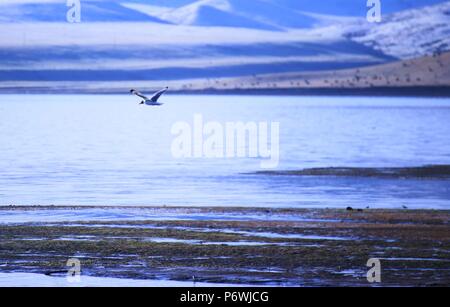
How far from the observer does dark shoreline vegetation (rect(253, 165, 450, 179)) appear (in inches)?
1222

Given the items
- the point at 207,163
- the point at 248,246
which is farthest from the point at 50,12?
the point at 248,246

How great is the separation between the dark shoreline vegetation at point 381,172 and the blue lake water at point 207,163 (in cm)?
74

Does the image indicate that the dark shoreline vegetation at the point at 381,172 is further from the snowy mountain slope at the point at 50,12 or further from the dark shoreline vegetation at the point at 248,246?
the snowy mountain slope at the point at 50,12

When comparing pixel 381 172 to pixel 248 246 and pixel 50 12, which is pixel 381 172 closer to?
pixel 248 246

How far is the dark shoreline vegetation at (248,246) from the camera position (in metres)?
16.7

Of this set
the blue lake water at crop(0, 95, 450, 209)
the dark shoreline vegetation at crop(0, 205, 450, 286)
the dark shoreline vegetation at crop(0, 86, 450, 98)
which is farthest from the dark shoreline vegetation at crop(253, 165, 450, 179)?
the dark shoreline vegetation at crop(0, 86, 450, 98)

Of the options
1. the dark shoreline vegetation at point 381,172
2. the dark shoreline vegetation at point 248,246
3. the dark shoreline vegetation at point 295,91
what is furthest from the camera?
the dark shoreline vegetation at point 295,91

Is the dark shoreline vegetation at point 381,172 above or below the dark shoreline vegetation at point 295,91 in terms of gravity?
below

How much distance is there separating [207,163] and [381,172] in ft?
21.3

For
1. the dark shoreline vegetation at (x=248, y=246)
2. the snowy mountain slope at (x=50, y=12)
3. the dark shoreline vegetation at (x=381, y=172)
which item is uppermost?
the snowy mountain slope at (x=50, y=12)

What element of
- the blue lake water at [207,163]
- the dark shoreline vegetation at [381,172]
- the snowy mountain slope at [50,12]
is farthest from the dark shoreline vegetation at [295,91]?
the dark shoreline vegetation at [381,172]

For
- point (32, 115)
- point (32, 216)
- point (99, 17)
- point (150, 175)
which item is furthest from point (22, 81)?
point (32, 216)

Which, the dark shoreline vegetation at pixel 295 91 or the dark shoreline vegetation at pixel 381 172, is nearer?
the dark shoreline vegetation at pixel 381 172
